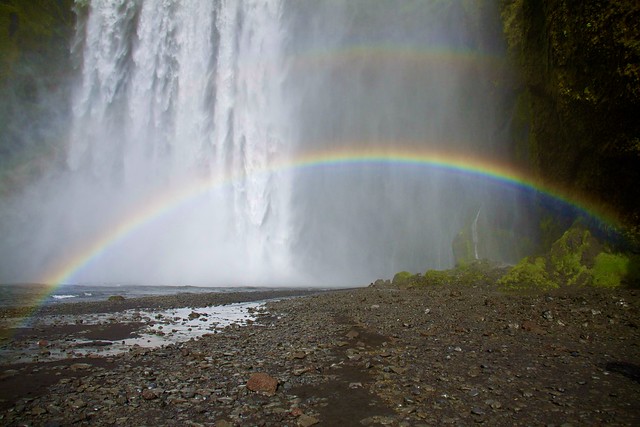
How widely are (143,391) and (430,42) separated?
120 feet

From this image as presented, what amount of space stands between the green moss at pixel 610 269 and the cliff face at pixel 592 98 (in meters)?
0.80

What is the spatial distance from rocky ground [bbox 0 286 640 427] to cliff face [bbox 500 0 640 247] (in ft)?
13.3

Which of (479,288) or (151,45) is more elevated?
(151,45)

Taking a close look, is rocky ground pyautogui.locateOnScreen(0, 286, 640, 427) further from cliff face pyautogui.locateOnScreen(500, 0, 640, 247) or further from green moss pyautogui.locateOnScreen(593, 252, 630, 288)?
cliff face pyautogui.locateOnScreen(500, 0, 640, 247)

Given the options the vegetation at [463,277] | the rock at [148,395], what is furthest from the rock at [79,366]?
the vegetation at [463,277]

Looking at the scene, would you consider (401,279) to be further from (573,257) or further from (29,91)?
(29,91)

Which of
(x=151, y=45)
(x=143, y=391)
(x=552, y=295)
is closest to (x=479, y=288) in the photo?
(x=552, y=295)

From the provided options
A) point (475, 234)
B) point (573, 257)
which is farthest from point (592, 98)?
point (475, 234)

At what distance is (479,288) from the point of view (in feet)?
55.1

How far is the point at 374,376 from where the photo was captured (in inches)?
269

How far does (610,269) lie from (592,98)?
17.2ft

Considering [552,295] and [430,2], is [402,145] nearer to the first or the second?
[430,2]

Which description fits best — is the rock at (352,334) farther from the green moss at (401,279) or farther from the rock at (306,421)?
the green moss at (401,279)

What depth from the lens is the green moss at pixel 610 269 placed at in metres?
12.7
